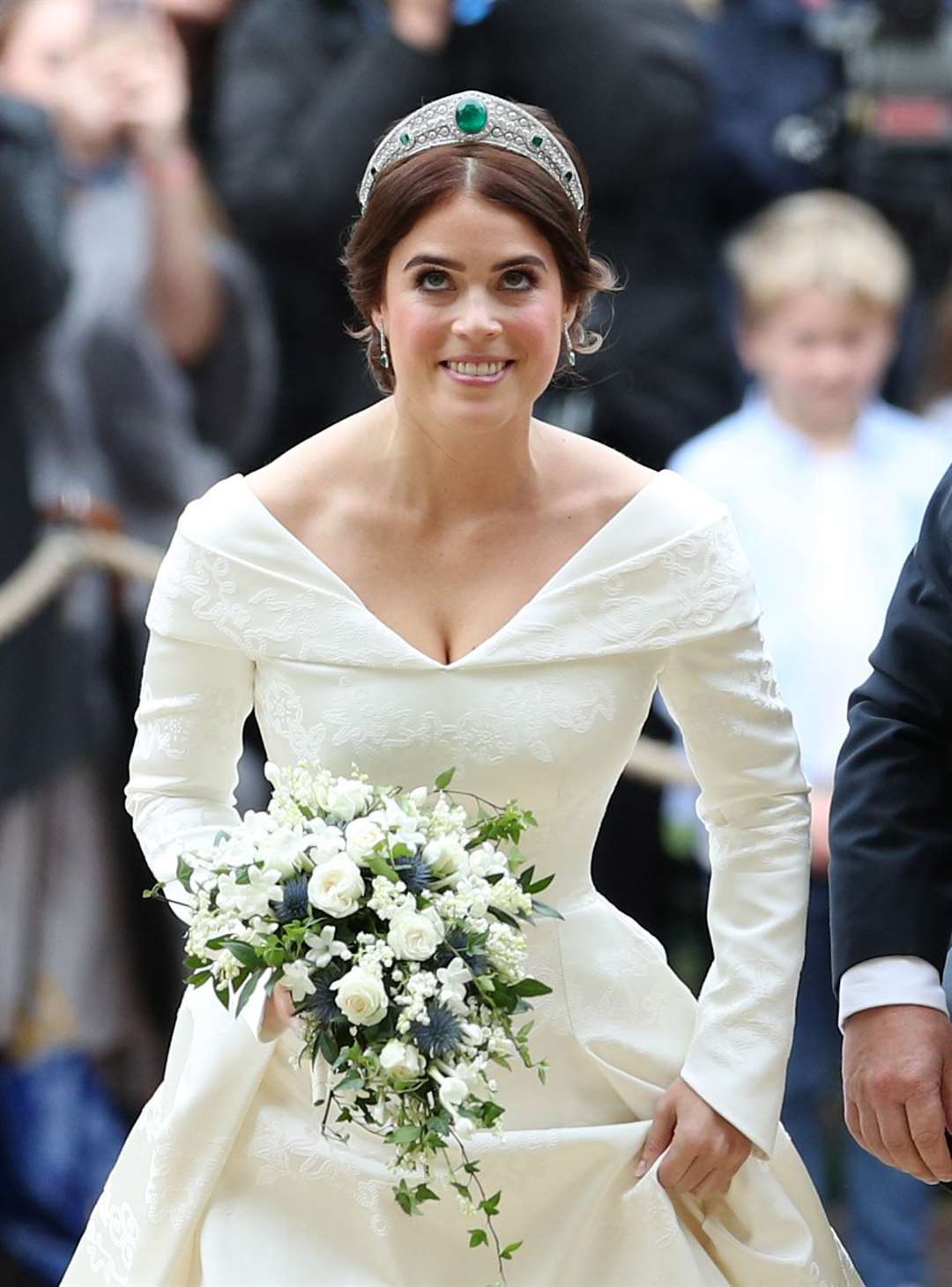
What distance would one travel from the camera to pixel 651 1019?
3.44m

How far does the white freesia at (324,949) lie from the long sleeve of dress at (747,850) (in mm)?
664

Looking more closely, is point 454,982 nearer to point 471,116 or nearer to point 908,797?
point 908,797

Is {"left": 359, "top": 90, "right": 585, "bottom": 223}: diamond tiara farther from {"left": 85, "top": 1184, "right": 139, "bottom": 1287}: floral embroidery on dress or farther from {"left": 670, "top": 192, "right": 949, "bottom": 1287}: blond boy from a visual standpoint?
{"left": 670, "top": 192, "right": 949, "bottom": 1287}: blond boy

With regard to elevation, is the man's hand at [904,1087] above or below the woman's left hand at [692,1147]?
above

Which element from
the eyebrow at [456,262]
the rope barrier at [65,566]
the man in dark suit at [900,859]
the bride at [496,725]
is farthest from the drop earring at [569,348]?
the rope barrier at [65,566]

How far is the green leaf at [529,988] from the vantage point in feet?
9.84

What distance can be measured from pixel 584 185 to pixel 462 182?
24 centimetres

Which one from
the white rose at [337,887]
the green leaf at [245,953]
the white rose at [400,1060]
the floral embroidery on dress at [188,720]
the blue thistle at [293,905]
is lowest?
the white rose at [400,1060]

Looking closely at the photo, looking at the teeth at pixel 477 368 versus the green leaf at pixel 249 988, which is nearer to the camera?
the green leaf at pixel 249 988

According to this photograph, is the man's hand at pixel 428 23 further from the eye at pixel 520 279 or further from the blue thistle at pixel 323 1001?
the blue thistle at pixel 323 1001

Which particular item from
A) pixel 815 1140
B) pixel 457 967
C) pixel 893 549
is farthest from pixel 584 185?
pixel 815 1140

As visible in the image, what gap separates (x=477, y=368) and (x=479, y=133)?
12.7 inches

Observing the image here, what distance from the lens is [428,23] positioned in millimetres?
5426

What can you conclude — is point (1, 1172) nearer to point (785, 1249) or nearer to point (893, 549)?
point (893, 549)
